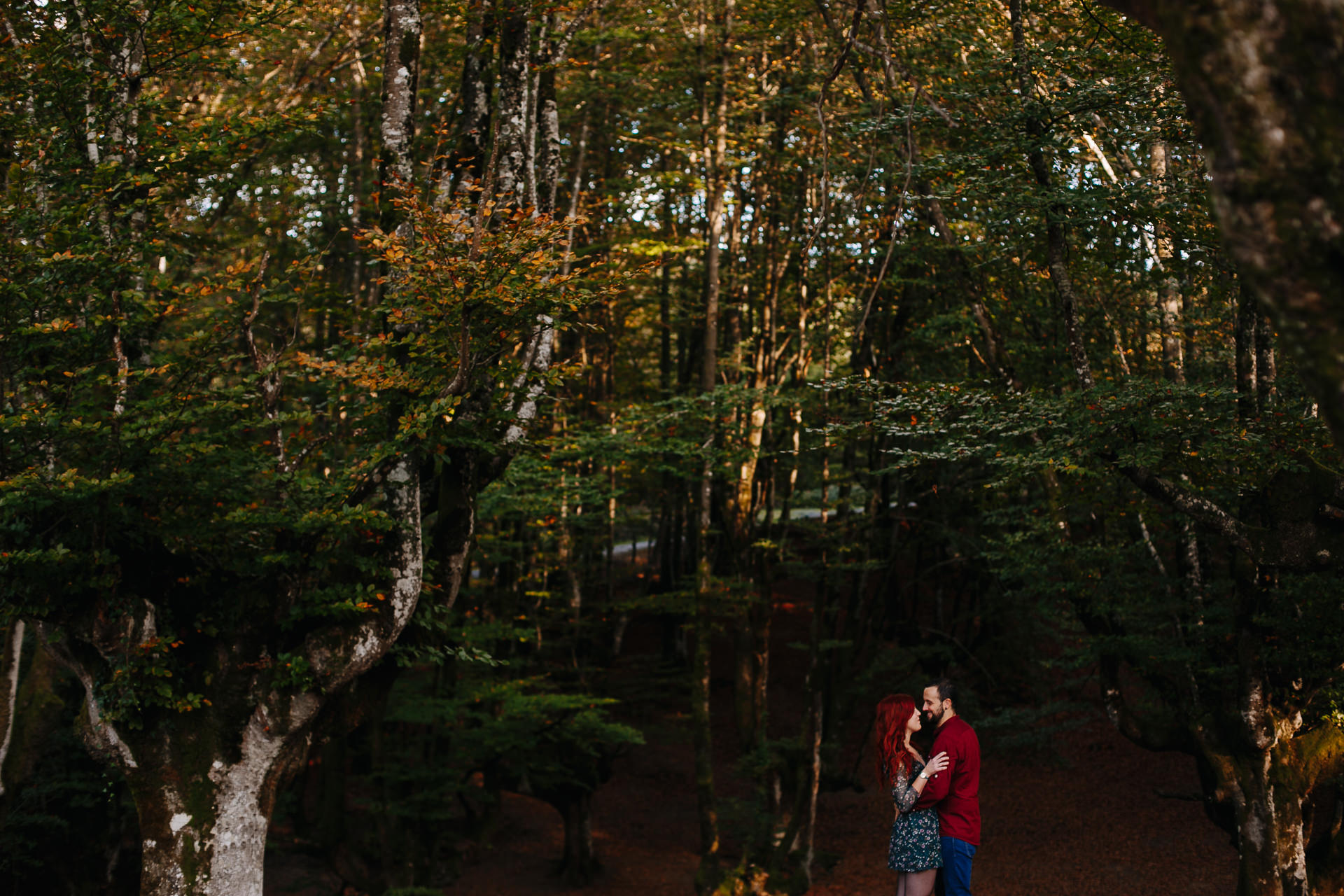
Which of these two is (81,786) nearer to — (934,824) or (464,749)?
(464,749)

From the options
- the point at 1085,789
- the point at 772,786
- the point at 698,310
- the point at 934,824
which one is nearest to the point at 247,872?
the point at 934,824

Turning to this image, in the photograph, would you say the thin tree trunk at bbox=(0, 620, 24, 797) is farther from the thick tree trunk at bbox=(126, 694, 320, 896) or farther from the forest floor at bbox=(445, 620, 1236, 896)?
the forest floor at bbox=(445, 620, 1236, 896)

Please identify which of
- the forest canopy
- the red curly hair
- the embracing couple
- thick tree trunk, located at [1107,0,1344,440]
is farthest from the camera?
the forest canopy

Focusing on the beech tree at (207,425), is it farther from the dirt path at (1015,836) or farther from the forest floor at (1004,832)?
the dirt path at (1015,836)

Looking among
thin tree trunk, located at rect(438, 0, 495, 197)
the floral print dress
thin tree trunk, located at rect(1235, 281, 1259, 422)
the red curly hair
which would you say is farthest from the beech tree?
thin tree trunk, located at rect(1235, 281, 1259, 422)

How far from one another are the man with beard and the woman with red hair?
0.04 meters

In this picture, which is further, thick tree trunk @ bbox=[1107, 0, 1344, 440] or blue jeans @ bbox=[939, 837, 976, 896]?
blue jeans @ bbox=[939, 837, 976, 896]

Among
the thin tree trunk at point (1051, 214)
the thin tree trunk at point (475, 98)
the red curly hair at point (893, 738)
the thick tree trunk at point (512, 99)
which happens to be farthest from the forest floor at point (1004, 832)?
the thin tree trunk at point (475, 98)

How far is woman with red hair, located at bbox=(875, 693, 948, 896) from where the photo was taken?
4406mm

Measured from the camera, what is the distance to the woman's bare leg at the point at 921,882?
4.45m

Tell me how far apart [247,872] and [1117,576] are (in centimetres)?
837

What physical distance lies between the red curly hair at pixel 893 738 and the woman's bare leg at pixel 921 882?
1.48ft

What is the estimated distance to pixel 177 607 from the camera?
22.7ft

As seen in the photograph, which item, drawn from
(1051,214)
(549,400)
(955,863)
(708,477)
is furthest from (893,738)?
(708,477)
